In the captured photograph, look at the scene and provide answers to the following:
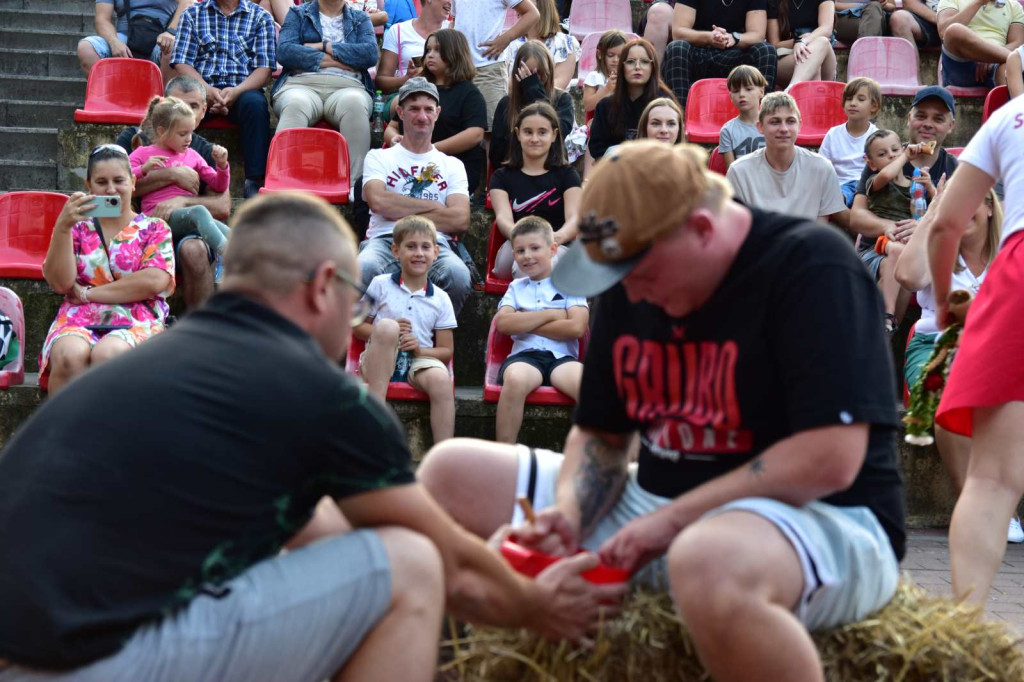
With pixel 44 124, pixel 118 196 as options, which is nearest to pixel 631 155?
pixel 118 196

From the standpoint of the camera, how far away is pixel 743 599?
7.08ft

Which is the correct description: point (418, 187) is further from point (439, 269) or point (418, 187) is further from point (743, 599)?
point (743, 599)

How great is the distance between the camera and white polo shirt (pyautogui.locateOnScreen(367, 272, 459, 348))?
5.97m

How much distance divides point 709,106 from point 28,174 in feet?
16.2

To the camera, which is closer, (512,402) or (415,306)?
(512,402)

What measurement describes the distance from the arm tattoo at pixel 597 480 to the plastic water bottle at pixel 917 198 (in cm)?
446

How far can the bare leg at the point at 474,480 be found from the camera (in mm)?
2762

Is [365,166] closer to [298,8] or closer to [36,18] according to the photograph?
[298,8]

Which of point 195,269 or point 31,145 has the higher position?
point 31,145

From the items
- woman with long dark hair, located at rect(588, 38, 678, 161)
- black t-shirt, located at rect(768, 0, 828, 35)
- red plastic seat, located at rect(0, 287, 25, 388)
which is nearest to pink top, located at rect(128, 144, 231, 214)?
red plastic seat, located at rect(0, 287, 25, 388)

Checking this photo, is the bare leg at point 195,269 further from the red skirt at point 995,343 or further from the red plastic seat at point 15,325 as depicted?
the red skirt at point 995,343

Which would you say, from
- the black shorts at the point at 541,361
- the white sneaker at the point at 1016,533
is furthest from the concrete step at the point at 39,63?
the white sneaker at the point at 1016,533

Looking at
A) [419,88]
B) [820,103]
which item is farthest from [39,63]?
[820,103]

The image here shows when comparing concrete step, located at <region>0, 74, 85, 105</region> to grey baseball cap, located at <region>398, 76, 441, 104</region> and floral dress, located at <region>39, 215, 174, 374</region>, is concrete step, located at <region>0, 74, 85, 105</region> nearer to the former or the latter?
grey baseball cap, located at <region>398, 76, 441, 104</region>
